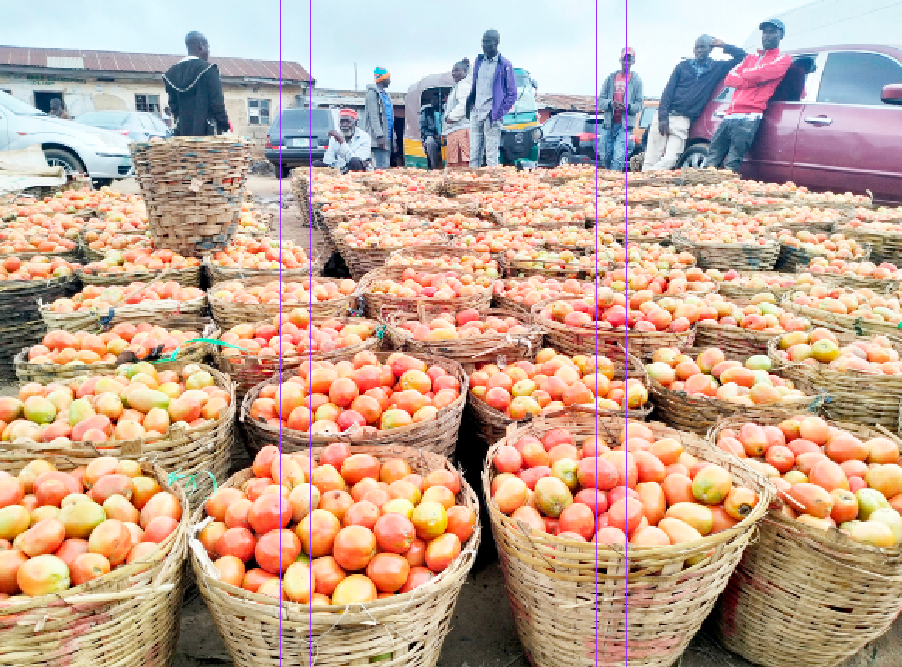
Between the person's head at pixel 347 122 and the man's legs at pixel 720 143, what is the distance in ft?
22.1

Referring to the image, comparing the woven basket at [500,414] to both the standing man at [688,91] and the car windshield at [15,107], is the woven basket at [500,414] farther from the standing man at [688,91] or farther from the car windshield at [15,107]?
the car windshield at [15,107]

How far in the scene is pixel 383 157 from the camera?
491 inches

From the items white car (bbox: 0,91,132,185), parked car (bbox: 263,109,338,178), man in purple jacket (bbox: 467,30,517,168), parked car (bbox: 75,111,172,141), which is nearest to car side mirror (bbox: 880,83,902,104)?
man in purple jacket (bbox: 467,30,517,168)

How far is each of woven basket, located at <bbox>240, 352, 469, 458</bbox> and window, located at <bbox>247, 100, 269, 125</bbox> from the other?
33.4 meters

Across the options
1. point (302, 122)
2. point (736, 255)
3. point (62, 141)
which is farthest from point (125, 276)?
point (302, 122)

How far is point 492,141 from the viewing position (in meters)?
10.9

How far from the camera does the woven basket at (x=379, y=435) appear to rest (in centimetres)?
237

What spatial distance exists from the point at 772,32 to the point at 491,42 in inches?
166

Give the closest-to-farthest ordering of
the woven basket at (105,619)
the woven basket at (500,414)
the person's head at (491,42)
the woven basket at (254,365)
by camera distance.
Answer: the woven basket at (105,619)
the woven basket at (500,414)
the woven basket at (254,365)
the person's head at (491,42)

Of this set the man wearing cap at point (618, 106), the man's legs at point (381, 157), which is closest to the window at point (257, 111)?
the man's legs at point (381, 157)

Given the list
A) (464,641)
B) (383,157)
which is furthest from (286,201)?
(464,641)

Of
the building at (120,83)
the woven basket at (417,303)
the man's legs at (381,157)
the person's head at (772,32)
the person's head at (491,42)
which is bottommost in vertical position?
the woven basket at (417,303)

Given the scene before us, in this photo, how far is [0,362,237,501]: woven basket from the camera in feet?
7.00

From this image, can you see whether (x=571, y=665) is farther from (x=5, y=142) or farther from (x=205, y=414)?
(x=5, y=142)
